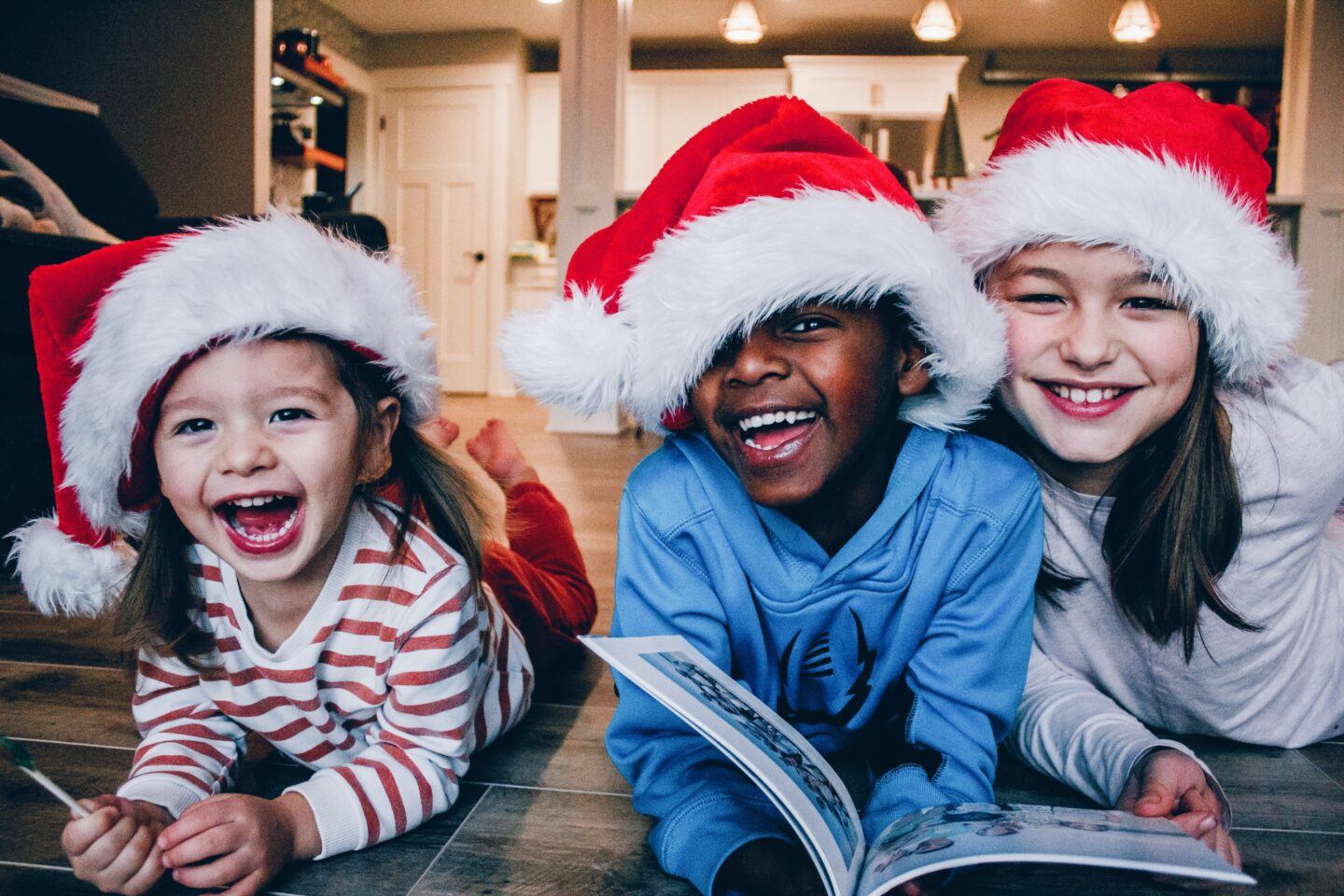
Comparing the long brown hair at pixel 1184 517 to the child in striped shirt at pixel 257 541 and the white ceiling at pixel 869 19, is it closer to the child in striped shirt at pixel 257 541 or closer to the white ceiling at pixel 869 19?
the child in striped shirt at pixel 257 541

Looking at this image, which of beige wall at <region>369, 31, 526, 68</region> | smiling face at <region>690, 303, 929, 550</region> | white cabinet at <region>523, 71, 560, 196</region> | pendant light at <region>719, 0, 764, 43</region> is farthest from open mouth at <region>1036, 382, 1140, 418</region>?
beige wall at <region>369, 31, 526, 68</region>

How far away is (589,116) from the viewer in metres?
3.47

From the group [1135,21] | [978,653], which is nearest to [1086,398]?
[978,653]

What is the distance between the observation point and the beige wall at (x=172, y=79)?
314 centimetres

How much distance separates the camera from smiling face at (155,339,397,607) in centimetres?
67

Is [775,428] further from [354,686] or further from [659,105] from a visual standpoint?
[659,105]

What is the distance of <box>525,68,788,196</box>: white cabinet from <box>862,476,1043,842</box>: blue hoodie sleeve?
5.57 m

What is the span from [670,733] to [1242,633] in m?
0.54

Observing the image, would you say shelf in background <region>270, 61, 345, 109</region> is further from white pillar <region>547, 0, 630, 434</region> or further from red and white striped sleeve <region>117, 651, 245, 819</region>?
red and white striped sleeve <region>117, 651, 245, 819</region>

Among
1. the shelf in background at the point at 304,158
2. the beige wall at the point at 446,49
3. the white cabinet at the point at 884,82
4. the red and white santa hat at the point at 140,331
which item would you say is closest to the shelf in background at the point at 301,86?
the shelf in background at the point at 304,158

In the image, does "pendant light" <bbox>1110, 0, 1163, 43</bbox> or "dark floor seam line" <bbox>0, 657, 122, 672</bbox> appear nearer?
"dark floor seam line" <bbox>0, 657, 122, 672</bbox>

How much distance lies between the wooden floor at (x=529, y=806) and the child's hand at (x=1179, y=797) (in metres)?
0.05

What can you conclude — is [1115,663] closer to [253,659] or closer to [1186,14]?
[253,659]

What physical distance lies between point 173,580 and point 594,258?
43cm
